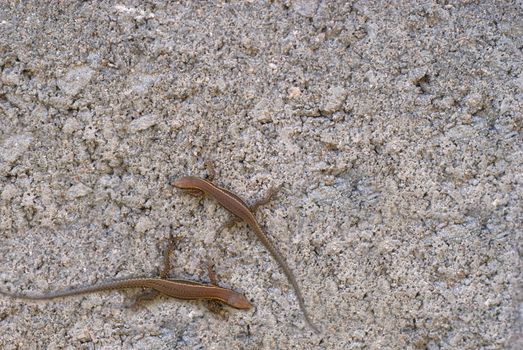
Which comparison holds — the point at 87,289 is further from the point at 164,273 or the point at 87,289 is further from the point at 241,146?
the point at 241,146

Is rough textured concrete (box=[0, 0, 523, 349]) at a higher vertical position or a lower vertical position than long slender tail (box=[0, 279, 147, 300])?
higher

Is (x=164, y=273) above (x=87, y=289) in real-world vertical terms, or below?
above

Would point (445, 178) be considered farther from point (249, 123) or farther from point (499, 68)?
point (249, 123)

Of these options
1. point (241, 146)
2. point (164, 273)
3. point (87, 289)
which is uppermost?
point (241, 146)

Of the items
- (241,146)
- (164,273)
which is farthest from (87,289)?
(241,146)

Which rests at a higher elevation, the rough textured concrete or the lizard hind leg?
the rough textured concrete

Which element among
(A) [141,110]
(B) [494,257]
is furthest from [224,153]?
(B) [494,257]

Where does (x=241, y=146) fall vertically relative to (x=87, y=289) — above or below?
above

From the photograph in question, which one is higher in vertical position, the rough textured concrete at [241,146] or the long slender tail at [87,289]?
the rough textured concrete at [241,146]
